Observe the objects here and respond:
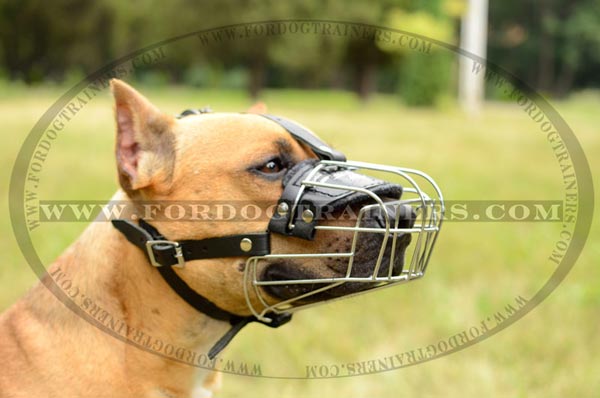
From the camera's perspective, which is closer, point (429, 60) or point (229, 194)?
point (229, 194)

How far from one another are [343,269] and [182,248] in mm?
544

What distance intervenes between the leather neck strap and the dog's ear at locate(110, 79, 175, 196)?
0.48 feet

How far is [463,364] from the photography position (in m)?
3.95

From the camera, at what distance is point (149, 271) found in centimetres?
234

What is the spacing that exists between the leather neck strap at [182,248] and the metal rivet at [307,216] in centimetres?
15

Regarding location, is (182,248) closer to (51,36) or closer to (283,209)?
(283,209)

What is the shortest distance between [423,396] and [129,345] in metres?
1.94

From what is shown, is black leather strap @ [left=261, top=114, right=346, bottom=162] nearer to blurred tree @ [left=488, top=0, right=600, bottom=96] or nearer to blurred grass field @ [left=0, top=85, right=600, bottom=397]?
blurred grass field @ [left=0, top=85, right=600, bottom=397]

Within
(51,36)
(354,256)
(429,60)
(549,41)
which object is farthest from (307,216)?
(549,41)

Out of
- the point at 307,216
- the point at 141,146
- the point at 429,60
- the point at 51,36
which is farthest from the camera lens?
the point at 51,36

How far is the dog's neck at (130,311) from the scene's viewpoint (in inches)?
91.0

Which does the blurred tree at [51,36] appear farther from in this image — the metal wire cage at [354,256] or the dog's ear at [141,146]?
the metal wire cage at [354,256]

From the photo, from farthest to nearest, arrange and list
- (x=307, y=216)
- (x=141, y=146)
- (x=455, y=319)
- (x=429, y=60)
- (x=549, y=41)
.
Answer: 1. (x=549, y=41)
2. (x=429, y=60)
3. (x=455, y=319)
4. (x=141, y=146)
5. (x=307, y=216)

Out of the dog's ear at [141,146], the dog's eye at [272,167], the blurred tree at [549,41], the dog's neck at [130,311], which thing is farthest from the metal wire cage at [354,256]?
the blurred tree at [549,41]
